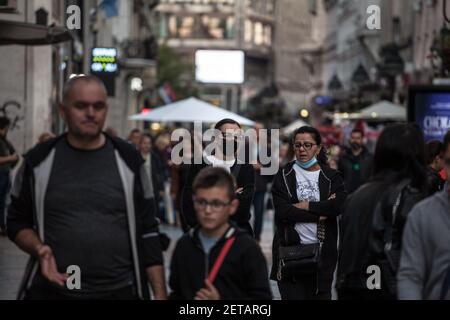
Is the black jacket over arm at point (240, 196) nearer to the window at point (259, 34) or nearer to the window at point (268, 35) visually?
the window at point (259, 34)

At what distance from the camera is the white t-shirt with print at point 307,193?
10008mm

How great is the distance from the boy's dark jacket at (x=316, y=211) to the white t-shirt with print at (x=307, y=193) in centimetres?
3

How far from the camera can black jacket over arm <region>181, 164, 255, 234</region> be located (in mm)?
10297

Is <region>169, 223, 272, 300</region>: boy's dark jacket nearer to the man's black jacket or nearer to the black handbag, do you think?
the black handbag

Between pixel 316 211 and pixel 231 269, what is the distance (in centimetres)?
388

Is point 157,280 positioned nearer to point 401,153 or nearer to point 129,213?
point 129,213

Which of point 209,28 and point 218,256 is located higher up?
point 209,28

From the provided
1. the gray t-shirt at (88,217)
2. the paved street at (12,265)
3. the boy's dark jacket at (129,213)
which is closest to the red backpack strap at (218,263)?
the boy's dark jacket at (129,213)

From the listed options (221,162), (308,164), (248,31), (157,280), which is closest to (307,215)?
(308,164)

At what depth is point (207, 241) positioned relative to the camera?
20.1 feet

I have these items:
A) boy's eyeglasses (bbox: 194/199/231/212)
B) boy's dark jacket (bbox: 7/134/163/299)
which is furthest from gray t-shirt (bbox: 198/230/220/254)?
boy's dark jacket (bbox: 7/134/163/299)

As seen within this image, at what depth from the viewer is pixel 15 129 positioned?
2452 cm

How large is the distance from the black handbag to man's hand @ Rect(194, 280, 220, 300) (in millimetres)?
3635
